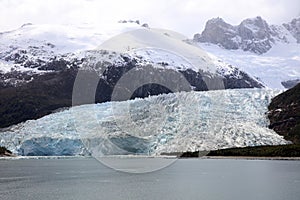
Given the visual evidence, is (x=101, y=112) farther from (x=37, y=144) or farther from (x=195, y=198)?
(x=195, y=198)

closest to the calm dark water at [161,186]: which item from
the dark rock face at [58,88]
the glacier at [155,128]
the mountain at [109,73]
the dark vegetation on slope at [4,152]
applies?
the glacier at [155,128]

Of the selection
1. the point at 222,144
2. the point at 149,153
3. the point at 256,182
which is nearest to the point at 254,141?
the point at 222,144

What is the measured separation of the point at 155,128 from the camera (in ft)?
251

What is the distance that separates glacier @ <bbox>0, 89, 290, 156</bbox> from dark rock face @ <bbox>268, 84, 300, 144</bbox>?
439cm

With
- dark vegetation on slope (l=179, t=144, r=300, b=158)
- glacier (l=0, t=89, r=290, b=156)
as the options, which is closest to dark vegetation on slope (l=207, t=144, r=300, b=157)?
dark vegetation on slope (l=179, t=144, r=300, b=158)

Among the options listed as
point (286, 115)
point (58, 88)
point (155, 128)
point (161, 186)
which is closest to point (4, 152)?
point (155, 128)

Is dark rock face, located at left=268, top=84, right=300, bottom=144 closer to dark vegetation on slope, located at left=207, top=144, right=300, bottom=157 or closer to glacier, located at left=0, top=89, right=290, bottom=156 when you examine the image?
glacier, located at left=0, top=89, right=290, bottom=156

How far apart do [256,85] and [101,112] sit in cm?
11461

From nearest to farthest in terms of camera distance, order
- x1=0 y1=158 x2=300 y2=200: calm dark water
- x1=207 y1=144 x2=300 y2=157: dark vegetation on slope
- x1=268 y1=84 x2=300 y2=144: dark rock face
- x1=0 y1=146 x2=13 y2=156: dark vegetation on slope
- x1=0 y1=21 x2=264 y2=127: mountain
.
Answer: x1=0 y1=158 x2=300 y2=200: calm dark water < x1=207 y1=144 x2=300 y2=157: dark vegetation on slope < x1=0 y1=146 x2=13 y2=156: dark vegetation on slope < x1=268 y1=84 x2=300 y2=144: dark rock face < x1=0 y1=21 x2=264 y2=127: mountain

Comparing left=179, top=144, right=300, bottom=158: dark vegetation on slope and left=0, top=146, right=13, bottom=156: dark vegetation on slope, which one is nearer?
left=179, top=144, right=300, bottom=158: dark vegetation on slope

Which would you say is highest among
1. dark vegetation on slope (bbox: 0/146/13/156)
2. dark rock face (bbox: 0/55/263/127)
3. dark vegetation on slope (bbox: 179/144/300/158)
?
dark rock face (bbox: 0/55/263/127)

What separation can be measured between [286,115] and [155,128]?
3318 cm

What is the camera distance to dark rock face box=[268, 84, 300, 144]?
85438mm

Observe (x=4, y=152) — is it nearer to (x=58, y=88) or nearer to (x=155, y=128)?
(x=155, y=128)
